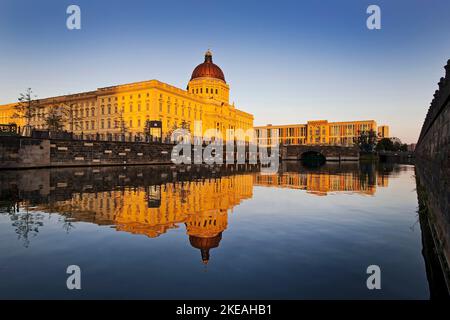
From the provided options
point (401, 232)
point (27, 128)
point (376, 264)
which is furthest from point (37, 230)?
point (27, 128)

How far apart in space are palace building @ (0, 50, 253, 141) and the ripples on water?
5944 cm

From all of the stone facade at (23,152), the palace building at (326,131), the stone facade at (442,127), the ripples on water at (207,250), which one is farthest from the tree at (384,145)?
the ripples on water at (207,250)

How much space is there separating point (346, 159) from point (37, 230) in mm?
104144

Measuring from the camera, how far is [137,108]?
81812 millimetres

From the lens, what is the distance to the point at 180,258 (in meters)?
5.70

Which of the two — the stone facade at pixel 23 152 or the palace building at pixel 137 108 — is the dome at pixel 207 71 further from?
the stone facade at pixel 23 152

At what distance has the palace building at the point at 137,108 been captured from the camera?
262ft

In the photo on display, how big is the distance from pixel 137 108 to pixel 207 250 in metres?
80.6

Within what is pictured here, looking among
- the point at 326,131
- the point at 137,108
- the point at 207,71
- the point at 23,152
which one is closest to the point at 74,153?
the point at 23,152

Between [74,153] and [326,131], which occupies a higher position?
[326,131]

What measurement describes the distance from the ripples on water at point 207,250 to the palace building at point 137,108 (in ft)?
195

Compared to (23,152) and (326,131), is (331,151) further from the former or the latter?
(23,152)
